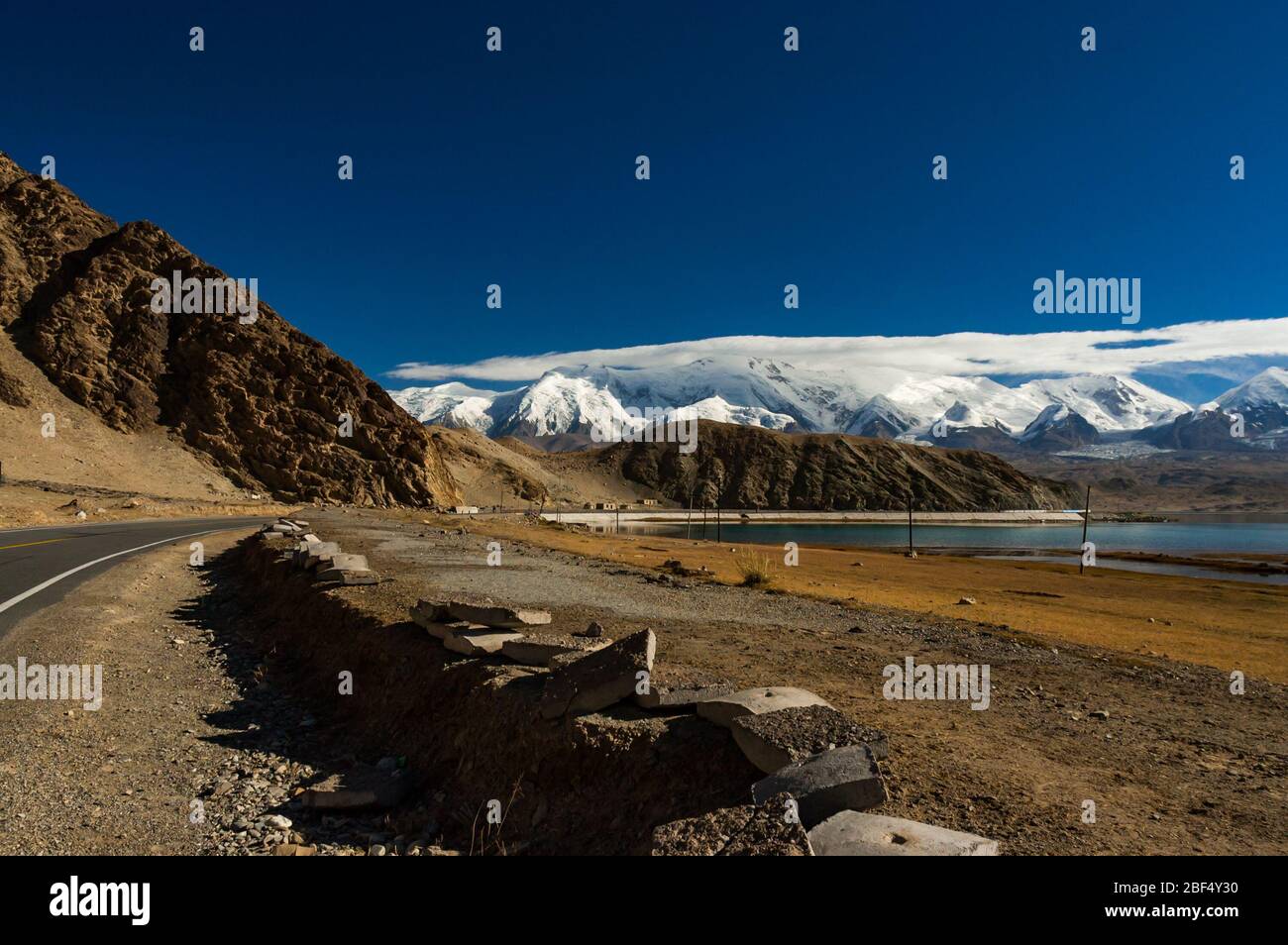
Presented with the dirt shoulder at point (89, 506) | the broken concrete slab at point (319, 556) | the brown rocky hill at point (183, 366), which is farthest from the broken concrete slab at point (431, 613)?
the brown rocky hill at point (183, 366)

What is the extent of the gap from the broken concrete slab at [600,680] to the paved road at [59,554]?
30.4 ft

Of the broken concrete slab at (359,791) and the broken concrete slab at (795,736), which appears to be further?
the broken concrete slab at (359,791)

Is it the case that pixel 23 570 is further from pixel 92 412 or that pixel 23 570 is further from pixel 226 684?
pixel 92 412

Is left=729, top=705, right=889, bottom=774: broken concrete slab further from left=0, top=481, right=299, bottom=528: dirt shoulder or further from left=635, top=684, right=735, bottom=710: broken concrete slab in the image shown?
left=0, top=481, right=299, bottom=528: dirt shoulder

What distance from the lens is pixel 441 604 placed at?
32.3ft

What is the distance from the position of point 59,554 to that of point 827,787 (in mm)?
23115

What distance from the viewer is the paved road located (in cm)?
1309

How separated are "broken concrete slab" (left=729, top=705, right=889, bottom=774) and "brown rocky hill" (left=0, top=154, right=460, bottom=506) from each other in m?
73.9

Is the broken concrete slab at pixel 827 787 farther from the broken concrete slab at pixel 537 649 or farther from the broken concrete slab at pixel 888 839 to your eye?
the broken concrete slab at pixel 537 649

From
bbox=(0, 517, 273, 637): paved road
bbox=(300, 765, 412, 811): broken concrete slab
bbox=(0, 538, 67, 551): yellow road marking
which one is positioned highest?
bbox=(0, 538, 67, 551): yellow road marking

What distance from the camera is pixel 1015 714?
7.36 meters

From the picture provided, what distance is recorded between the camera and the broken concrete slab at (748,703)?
17.9 ft

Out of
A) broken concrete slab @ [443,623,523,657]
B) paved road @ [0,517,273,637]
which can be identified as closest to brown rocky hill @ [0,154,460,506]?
paved road @ [0,517,273,637]
